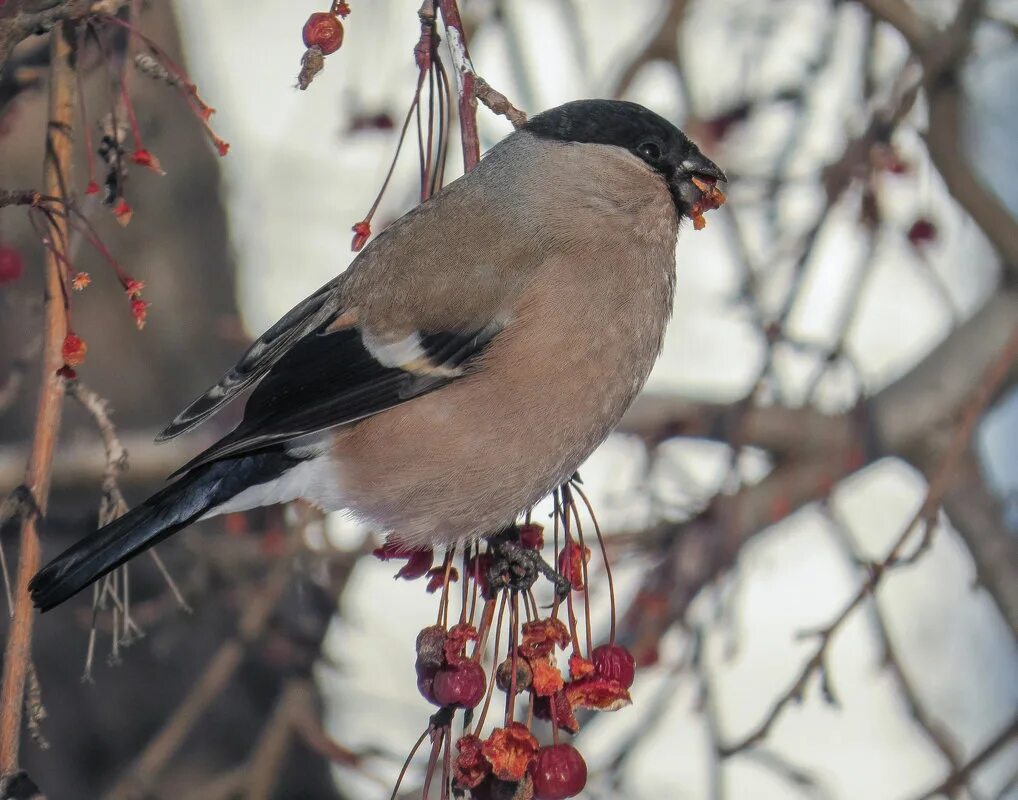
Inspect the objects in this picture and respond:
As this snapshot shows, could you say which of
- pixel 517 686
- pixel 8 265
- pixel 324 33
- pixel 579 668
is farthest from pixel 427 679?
pixel 8 265

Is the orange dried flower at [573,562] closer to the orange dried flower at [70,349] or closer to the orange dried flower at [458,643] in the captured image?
the orange dried flower at [458,643]

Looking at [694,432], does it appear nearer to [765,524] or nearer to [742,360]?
[765,524]

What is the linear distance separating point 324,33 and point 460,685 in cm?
116

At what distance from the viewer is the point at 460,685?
2217 mm

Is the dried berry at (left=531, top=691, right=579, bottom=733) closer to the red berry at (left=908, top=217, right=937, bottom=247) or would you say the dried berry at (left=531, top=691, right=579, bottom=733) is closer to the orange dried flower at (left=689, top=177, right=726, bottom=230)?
the orange dried flower at (left=689, top=177, right=726, bottom=230)

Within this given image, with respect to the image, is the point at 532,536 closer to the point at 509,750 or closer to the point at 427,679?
the point at 427,679

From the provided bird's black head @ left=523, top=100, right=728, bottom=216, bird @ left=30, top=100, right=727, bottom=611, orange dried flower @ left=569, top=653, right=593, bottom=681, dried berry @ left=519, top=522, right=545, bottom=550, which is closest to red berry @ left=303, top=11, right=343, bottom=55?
bird @ left=30, top=100, right=727, bottom=611

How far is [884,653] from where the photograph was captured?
3.19m

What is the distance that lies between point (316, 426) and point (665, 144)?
1.02 meters

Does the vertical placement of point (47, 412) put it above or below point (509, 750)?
above

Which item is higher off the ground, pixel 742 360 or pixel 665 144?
pixel 665 144

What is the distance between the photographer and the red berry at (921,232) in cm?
381

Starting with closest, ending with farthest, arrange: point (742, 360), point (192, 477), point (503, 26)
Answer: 1. point (192, 477)
2. point (503, 26)
3. point (742, 360)

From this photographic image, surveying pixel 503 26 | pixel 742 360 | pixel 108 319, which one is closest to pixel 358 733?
pixel 108 319
